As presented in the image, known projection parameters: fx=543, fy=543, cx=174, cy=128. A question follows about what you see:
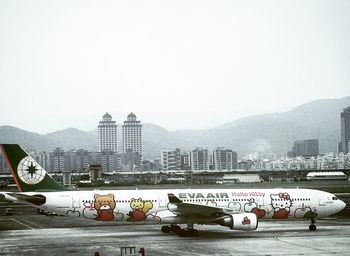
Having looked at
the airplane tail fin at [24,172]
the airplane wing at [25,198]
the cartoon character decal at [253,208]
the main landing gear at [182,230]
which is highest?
the airplane tail fin at [24,172]

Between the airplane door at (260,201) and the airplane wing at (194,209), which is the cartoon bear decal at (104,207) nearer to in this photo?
the airplane wing at (194,209)

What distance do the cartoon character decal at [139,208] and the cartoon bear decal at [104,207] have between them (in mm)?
1393

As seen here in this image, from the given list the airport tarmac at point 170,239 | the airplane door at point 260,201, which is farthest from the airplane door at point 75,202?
the airplane door at point 260,201

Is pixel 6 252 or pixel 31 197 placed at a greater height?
pixel 31 197

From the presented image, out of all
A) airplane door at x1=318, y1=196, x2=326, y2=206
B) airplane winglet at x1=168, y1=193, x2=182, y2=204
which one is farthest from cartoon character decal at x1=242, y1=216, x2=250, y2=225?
airplane door at x1=318, y1=196, x2=326, y2=206

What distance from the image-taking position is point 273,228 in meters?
44.1

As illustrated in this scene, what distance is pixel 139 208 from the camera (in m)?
40.0

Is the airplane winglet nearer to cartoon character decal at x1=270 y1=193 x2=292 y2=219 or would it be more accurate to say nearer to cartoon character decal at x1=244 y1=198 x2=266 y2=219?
cartoon character decal at x1=244 y1=198 x2=266 y2=219

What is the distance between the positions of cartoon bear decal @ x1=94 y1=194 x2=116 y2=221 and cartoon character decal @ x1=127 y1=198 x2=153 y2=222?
1393mm

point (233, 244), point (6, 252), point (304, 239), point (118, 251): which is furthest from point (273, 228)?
point (6, 252)

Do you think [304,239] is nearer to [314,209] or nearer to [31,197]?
[314,209]

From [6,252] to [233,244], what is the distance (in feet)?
44.6

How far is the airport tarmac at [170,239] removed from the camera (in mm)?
31094

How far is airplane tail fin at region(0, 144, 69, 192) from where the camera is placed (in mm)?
39656
